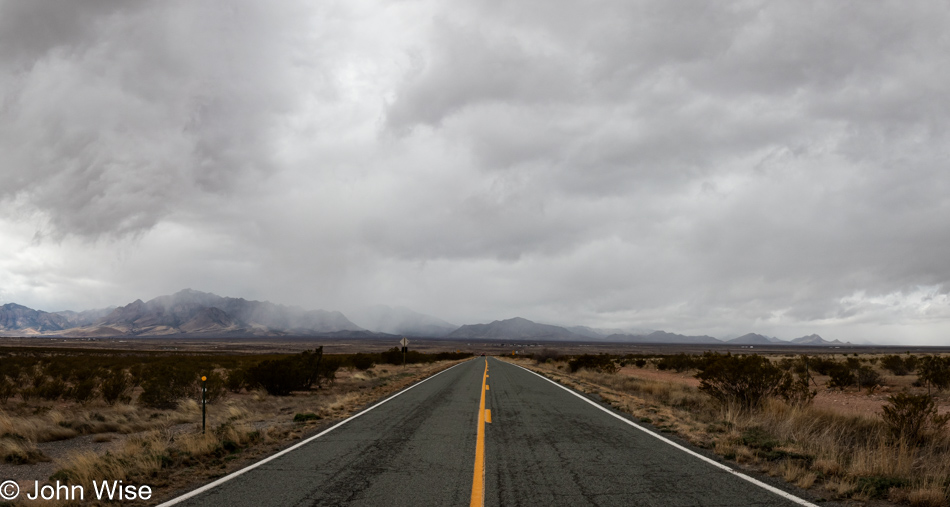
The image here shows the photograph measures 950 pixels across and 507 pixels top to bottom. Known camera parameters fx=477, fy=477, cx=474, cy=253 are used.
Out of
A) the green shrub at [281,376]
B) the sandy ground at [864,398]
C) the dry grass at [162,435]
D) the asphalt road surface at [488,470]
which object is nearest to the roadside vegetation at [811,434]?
the sandy ground at [864,398]

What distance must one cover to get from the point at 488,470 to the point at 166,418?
1303 cm

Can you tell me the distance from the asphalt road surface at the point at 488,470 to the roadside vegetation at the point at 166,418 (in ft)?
4.07

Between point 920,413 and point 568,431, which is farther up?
point 920,413

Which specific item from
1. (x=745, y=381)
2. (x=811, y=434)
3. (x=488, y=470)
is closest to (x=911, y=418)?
(x=811, y=434)

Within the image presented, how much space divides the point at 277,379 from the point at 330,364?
20.1 feet

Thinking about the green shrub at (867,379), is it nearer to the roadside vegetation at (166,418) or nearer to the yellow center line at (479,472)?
the yellow center line at (479,472)

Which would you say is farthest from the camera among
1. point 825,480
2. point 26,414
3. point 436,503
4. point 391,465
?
point 26,414

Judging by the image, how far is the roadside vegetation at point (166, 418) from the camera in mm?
7449

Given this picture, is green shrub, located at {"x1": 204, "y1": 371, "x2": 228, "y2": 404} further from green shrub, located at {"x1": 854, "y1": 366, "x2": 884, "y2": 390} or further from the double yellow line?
green shrub, located at {"x1": 854, "y1": 366, "x2": 884, "y2": 390}

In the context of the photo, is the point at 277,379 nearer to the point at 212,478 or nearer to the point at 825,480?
the point at 212,478

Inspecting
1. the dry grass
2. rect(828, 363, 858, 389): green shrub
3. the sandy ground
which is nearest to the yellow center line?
the dry grass

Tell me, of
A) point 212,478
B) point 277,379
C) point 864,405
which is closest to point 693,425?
point 212,478

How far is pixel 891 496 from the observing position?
5.84m

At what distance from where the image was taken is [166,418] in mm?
15086
